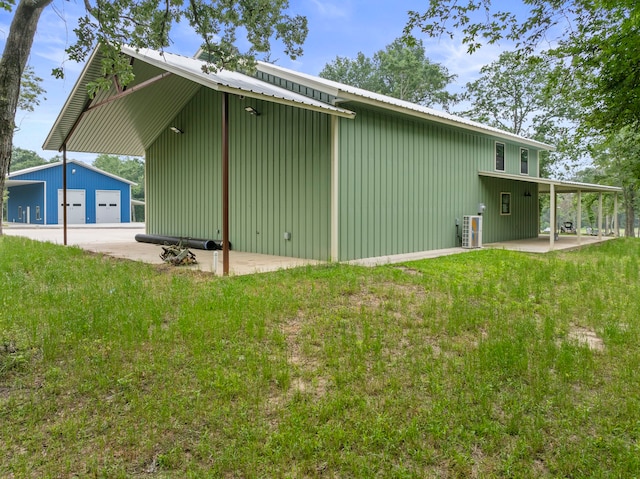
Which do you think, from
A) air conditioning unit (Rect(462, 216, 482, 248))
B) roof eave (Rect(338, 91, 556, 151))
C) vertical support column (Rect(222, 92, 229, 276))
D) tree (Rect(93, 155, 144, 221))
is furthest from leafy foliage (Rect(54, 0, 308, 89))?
tree (Rect(93, 155, 144, 221))

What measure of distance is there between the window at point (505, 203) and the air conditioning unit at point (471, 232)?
2.96 meters

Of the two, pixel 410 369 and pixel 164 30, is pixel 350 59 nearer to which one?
pixel 164 30

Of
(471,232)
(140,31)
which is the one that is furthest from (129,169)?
(140,31)

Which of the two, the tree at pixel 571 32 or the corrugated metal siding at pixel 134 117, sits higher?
the corrugated metal siding at pixel 134 117

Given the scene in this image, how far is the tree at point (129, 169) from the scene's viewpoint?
4608 centimetres

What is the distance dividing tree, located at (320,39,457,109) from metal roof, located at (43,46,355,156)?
790 inches

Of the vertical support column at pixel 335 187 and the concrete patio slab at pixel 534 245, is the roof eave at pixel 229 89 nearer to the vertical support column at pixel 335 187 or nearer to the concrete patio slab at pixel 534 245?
the vertical support column at pixel 335 187

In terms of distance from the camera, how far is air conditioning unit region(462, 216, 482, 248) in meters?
11.0

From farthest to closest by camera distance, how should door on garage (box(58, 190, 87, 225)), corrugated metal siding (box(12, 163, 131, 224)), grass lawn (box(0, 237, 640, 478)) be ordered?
door on garage (box(58, 190, 87, 225))
corrugated metal siding (box(12, 163, 131, 224))
grass lawn (box(0, 237, 640, 478))

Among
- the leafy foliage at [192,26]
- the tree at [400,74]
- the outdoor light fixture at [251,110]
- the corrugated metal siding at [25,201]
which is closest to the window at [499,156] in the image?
the outdoor light fixture at [251,110]

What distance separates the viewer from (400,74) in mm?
30219

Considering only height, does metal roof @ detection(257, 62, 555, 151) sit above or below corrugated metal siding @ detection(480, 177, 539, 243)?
above

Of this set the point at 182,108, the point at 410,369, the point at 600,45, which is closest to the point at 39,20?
the point at 410,369

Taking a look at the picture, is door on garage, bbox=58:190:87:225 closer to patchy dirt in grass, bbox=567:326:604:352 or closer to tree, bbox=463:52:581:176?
tree, bbox=463:52:581:176
